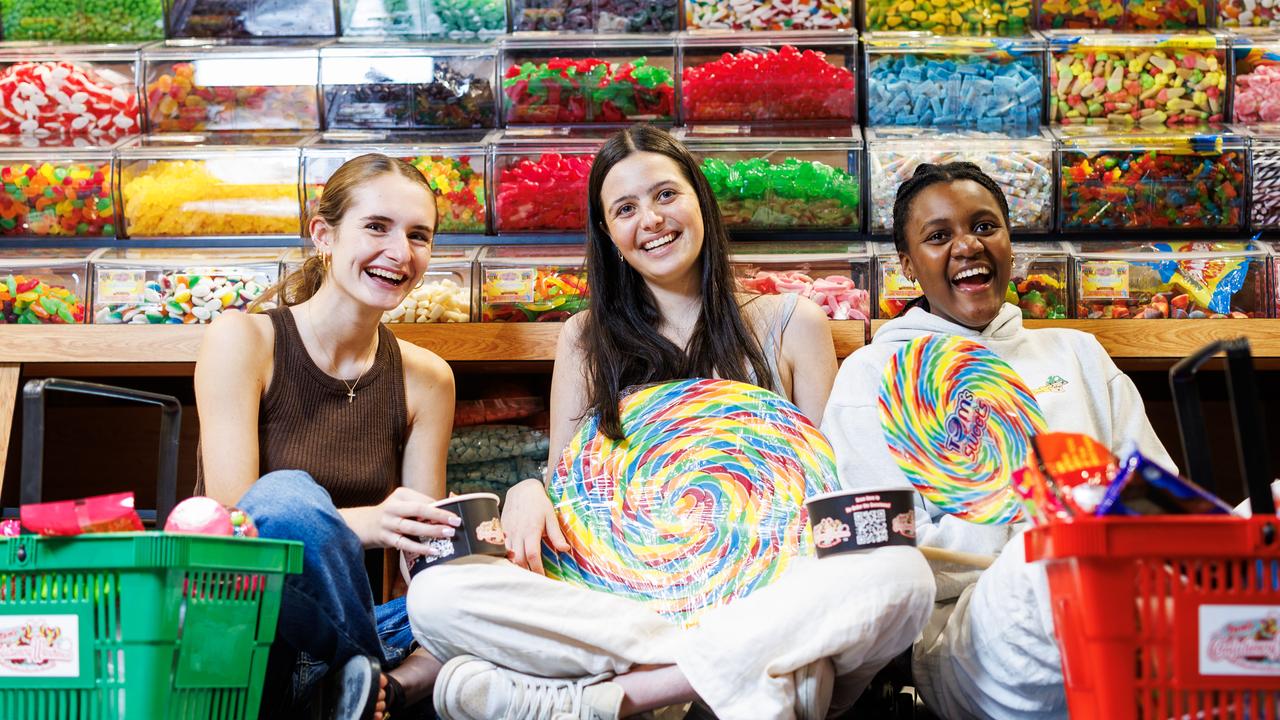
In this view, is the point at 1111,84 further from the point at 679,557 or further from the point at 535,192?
the point at 679,557

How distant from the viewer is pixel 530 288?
3160 millimetres

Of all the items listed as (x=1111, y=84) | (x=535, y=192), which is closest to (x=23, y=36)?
(x=535, y=192)

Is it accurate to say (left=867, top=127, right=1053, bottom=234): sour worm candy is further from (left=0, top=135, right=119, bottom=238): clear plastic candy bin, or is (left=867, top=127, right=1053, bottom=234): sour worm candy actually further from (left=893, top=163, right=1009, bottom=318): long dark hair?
(left=0, top=135, right=119, bottom=238): clear plastic candy bin

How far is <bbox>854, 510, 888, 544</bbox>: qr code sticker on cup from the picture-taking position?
75.0 inches

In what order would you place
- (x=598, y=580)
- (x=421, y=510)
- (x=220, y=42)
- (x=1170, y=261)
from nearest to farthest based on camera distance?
(x=421, y=510) → (x=598, y=580) → (x=1170, y=261) → (x=220, y=42)

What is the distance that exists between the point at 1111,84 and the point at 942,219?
104 centimetres

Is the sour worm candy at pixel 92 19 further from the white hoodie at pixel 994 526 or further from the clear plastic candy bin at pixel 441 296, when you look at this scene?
the white hoodie at pixel 994 526

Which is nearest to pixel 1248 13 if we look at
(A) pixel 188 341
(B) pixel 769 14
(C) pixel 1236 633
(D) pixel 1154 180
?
(D) pixel 1154 180

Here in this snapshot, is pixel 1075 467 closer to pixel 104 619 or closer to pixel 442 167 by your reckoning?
pixel 104 619

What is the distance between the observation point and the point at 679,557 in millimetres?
2342

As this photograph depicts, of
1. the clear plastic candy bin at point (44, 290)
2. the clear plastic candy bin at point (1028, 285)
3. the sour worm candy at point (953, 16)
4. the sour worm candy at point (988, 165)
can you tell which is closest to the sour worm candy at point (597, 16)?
the sour worm candy at point (953, 16)

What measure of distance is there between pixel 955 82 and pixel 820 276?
2.19 feet

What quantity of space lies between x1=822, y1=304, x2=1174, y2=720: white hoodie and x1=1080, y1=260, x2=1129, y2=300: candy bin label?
0.47 m

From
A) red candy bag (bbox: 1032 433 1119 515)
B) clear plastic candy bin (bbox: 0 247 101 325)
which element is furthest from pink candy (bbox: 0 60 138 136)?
red candy bag (bbox: 1032 433 1119 515)
